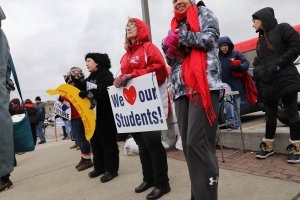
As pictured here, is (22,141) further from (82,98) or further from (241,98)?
(241,98)

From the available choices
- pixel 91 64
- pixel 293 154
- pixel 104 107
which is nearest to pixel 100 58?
pixel 91 64

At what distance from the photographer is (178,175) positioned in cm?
346

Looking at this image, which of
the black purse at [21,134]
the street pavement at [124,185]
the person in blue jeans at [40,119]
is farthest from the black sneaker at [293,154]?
the person in blue jeans at [40,119]

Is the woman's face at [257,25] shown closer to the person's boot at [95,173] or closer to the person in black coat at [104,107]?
the person in black coat at [104,107]

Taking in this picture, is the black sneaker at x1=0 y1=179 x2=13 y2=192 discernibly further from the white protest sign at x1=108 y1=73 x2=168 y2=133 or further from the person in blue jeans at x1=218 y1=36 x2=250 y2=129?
the person in blue jeans at x1=218 y1=36 x2=250 y2=129

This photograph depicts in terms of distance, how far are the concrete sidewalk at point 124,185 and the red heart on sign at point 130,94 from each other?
38.6 inches

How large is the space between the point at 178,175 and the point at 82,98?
155 cm

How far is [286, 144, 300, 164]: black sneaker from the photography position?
3.28 meters

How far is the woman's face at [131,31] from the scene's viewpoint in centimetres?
302

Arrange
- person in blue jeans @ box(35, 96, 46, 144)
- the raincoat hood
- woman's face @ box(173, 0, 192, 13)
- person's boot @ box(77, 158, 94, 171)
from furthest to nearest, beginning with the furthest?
person in blue jeans @ box(35, 96, 46, 144), person's boot @ box(77, 158, 94, 171), the raincoat hood, woman's face @ box(173, 0, 192, 13)

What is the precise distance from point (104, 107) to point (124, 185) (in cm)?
99

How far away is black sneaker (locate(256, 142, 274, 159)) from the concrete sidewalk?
0.60 meters

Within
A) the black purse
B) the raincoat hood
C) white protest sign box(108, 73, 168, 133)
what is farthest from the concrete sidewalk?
the raincoat hood

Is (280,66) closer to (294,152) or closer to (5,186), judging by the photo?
(294,152)
